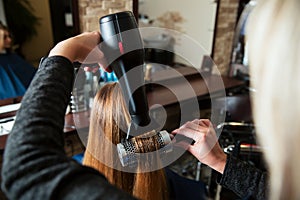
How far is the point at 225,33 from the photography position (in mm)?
2641

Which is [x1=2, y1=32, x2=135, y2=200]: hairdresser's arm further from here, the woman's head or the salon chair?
the woman's head

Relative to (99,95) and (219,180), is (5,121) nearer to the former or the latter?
(99,95)

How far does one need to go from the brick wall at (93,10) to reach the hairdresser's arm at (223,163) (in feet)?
3.84

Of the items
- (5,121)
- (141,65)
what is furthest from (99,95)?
(5,121)

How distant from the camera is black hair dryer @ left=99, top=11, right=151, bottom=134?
51 cm

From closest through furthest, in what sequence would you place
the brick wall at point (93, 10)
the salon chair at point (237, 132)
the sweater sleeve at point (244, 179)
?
1. the sweater sleeve at point (244, 179)
2. the salon chair at point (237, 132)
3. the brick wall at point (93, 10)

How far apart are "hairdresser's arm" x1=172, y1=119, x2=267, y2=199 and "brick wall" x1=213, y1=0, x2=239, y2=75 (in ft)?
6.60

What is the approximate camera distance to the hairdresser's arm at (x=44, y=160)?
1.05 feet

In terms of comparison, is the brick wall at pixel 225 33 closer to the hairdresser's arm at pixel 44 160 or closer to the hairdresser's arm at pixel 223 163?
the hairdresser's arm at pixel 223 163

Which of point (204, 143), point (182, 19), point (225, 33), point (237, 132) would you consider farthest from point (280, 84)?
point (225, 33)

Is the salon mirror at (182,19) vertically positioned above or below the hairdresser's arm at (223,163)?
above

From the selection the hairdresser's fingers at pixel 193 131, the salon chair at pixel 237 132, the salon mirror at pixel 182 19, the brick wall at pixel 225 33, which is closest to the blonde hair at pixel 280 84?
the hairdresser's fingers at pixel 193 131

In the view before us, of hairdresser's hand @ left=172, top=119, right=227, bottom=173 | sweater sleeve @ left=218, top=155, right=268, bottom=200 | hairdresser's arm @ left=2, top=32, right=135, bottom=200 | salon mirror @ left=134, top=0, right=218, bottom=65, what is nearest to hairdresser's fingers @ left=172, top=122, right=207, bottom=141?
hairdresser's hand @ left=172, top=119, right=227, bottom=173

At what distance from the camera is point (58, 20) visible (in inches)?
60.1
